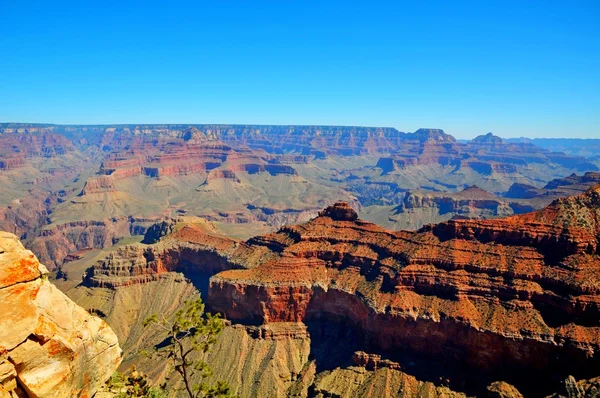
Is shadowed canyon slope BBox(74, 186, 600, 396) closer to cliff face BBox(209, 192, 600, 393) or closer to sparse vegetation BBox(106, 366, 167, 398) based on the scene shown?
cliff face BBox(209, 192, 600, 393)

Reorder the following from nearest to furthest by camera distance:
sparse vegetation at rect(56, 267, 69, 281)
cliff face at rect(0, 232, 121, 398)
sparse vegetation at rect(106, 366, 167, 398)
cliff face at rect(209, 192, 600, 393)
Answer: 1. cliff face at rect(0, 232, 121, 398)
2. sparse vegetation at rect(106, 366, 167, 398)
3. cliff face at rect(209, 192, 600, 393)
4. sparse vegetation at rect(56, 267, 69, 281)

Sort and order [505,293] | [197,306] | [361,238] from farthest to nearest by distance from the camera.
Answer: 1. [361,238]
2. [505,293]
3. [197,306]

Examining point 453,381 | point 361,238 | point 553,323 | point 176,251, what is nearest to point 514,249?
point 553,323

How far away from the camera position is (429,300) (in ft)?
256

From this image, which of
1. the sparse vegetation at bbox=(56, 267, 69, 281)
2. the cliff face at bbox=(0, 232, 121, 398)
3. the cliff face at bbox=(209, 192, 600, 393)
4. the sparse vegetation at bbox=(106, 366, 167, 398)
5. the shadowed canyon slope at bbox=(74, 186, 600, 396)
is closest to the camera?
the cliff face at bbox=(0, 232, 121, 398)

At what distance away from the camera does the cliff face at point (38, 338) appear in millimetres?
21594

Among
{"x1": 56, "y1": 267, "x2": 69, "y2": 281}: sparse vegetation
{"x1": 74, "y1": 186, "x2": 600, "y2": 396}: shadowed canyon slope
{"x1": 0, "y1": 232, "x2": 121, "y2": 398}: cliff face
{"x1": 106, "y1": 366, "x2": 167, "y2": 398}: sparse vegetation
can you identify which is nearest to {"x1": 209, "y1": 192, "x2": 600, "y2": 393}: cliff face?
{"x1": 74, "y1": 186, "x2": 600, "y2": 396}: shadowed canyon slope

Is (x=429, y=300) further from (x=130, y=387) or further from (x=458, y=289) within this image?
(x=130, y=387)

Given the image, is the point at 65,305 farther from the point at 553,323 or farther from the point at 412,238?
the point at 412,238

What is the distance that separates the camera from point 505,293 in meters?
72.4

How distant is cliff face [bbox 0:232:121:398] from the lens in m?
21.6

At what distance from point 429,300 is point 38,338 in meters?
68.7

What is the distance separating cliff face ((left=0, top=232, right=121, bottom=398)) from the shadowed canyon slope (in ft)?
196

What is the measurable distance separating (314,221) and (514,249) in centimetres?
4858
